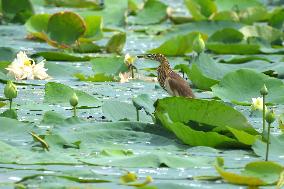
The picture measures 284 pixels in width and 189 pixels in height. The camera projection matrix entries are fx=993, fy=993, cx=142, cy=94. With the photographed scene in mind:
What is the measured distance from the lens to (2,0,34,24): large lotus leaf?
7656 mm

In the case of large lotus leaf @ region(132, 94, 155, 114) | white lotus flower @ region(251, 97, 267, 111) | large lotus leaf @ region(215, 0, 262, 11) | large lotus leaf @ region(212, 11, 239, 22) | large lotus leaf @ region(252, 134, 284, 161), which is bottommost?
large lotus leaf @ region(252, 134, 284, 161)

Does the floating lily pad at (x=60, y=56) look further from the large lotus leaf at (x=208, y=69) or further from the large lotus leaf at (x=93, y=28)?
the large lotus leaf at (x=208, y=69)

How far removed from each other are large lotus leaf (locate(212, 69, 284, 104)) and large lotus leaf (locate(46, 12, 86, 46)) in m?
1.97

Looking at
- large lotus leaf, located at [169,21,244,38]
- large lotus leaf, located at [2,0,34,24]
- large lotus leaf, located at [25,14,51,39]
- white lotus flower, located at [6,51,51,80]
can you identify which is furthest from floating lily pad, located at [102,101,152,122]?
large lotus leaf, located at [2,0,34,24]

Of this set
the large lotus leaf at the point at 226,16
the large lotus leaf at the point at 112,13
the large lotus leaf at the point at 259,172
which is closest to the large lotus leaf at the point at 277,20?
the large lotus leaf at the point at 226,16

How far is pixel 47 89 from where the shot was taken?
4668 millimetres

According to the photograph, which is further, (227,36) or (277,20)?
(277,20)

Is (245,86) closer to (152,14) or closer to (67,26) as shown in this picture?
(67,26)

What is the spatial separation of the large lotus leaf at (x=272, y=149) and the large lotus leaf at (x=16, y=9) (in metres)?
4.25

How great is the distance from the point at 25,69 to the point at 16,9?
8.32 feet

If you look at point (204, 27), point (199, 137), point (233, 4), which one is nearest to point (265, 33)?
point (204, 27)

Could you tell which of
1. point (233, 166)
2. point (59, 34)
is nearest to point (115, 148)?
point (233, 166)

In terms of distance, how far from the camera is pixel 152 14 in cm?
816

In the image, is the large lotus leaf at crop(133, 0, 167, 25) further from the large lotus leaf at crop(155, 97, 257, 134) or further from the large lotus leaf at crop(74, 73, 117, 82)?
the large lotus leaf at crop(155, 97, 257, 134)
